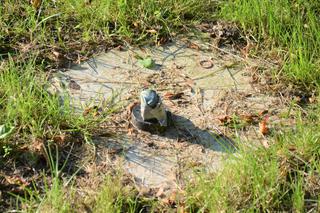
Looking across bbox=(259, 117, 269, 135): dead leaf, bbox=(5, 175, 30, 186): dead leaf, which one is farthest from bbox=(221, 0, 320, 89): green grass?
bbox=(5, 175, 30, 186): dead leaf

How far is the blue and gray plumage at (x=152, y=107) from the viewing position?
3621mm

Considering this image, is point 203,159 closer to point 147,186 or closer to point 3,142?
point 147,186

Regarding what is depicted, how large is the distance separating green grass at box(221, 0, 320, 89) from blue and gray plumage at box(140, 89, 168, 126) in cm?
93

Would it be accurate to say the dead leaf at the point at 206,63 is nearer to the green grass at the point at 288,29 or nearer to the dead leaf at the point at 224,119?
the green grass at the point at 288,29

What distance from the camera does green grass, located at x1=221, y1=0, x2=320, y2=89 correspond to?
413cm

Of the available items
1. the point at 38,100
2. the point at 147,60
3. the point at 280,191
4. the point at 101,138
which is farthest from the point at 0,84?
the point at 280,191

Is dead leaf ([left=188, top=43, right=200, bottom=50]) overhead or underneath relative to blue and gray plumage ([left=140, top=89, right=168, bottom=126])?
underneath

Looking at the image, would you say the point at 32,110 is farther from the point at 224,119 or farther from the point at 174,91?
the point at 224,119

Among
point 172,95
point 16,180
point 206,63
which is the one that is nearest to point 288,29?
point 206,63

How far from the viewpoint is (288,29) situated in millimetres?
4480

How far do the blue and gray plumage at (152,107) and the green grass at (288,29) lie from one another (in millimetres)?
932

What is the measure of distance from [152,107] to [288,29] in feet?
4.45

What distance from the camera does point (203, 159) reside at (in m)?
3.61

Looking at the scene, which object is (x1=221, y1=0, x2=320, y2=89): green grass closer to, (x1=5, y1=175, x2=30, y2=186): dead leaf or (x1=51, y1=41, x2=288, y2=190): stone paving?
(x1=51, y1=41, x2=288, y2=190): stone paving
